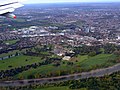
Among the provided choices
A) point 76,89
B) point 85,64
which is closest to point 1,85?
point 76,89

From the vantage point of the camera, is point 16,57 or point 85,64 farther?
Result: point 16,57

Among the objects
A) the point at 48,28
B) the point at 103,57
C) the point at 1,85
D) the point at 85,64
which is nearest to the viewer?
the point at 1,85

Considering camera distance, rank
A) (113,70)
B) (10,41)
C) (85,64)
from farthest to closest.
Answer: (10,41) → (85,64) → (113,70)

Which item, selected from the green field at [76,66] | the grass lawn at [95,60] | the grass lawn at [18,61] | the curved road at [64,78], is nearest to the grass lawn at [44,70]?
the green field at [76,66]

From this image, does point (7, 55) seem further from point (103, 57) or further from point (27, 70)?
point (103, 57)

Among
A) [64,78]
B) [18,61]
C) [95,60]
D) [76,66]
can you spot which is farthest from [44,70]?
[95,60]

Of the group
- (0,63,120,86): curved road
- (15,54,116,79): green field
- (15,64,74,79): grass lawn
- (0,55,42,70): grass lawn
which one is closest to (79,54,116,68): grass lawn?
(15,54,116,79): green field

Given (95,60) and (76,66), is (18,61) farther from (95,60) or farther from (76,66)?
(95,60)

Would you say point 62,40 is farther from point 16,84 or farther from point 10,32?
point 16,84
